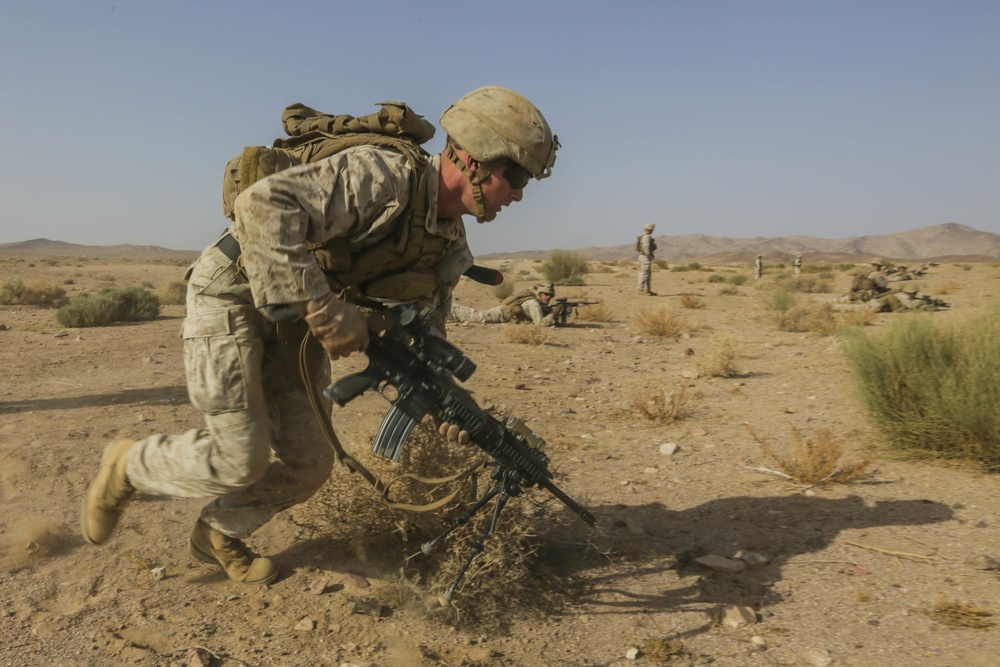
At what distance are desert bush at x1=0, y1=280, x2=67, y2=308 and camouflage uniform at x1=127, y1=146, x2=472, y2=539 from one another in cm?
1294

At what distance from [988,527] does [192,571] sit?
11.4 feet

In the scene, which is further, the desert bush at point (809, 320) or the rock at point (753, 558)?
the desert bush at point (809, 320)

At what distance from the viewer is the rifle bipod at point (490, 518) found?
2.57 meters

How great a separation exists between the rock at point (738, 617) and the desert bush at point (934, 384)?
6.99 feet

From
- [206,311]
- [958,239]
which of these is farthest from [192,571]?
[958,239]

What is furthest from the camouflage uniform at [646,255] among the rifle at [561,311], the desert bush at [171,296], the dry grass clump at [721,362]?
the desert bush at [171,296]

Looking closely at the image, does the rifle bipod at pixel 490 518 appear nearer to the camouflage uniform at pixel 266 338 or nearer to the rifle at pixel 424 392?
the rifle at pixel 424 392

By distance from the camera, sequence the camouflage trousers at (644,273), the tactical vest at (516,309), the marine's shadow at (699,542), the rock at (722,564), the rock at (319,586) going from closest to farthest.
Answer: the rock at (319,586) → the marine's shadow at (699,542) → the rock at (722,564) → the tactical vest at (516,309) → the camouflage trousers at (644,273)

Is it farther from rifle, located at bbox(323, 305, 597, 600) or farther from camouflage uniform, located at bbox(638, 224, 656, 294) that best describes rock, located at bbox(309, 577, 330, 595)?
camouflage uniform, located at bbox(638, 224, 656, 294)

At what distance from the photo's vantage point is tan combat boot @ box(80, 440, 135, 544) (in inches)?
106

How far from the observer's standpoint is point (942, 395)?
13.9ft

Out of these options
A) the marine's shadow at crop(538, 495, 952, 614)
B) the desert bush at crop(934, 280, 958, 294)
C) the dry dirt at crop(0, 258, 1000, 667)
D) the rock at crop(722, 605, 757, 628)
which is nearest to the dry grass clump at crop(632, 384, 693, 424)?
the dry dirt at crop(0, 258, 1000, 667)

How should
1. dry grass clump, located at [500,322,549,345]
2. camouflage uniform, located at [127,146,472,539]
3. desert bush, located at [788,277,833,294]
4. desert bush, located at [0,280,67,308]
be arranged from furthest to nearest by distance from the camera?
desert bush, located at [788,277,833,294]
desert bush, located at [0,280,67,308]
dry grass clump, located at [500,322,549,345]
camouflage uniform, located at [127,146,472,539]

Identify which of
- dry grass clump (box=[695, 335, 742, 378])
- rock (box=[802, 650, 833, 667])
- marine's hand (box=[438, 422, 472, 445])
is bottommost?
rock (box=[802, 650, 833, 667])
